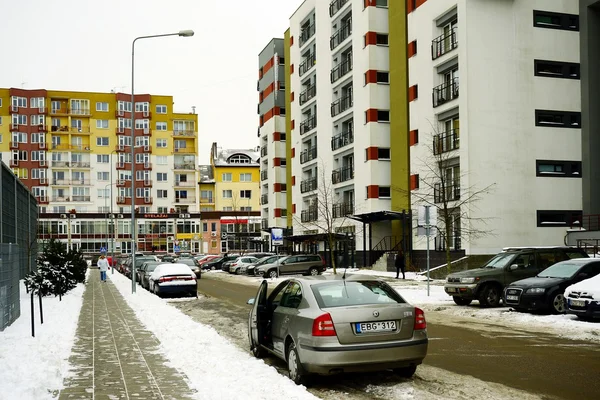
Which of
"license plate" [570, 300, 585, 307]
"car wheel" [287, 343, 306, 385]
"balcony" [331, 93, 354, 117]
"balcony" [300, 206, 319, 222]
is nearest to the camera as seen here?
"car wheel" [287, 343, 306, 385]

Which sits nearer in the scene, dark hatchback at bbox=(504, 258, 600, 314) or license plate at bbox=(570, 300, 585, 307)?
license plate at bbox=(570, 300, 585, 307)

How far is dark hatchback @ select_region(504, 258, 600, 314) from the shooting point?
53.6 ft

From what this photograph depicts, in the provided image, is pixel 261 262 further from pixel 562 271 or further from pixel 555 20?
pixel 562 271

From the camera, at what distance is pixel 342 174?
2151 inches

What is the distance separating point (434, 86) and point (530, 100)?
229 inches

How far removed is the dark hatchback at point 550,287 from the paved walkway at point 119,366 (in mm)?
9099

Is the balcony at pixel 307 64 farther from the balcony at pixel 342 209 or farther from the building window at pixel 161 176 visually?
the building window at pixel 161 176

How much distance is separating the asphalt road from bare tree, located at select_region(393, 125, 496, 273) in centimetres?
2186

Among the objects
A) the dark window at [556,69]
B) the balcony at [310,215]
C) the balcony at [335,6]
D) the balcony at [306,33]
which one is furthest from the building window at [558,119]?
the balcony at [306,33]

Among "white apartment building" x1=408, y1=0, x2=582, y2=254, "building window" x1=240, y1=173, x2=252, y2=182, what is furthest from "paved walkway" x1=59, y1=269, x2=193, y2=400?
"building window" x1=240, y1=173, x2=252, y2=182

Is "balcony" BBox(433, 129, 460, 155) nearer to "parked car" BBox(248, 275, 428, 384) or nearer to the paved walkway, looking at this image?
the paved walkway

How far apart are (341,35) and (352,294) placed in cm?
4892

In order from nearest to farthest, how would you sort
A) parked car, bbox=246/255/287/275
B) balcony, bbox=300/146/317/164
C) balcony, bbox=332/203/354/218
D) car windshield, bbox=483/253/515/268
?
1. car windshield, bbox=483/253/515/268
2. parked car, bbox=246/255/287/275
3. balcony, bbox=332/203/354/218
4. balcony, bbox=300/146/317/164

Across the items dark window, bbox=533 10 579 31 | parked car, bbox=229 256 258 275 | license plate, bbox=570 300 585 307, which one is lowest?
parked car, bbox=229 256 258 275
